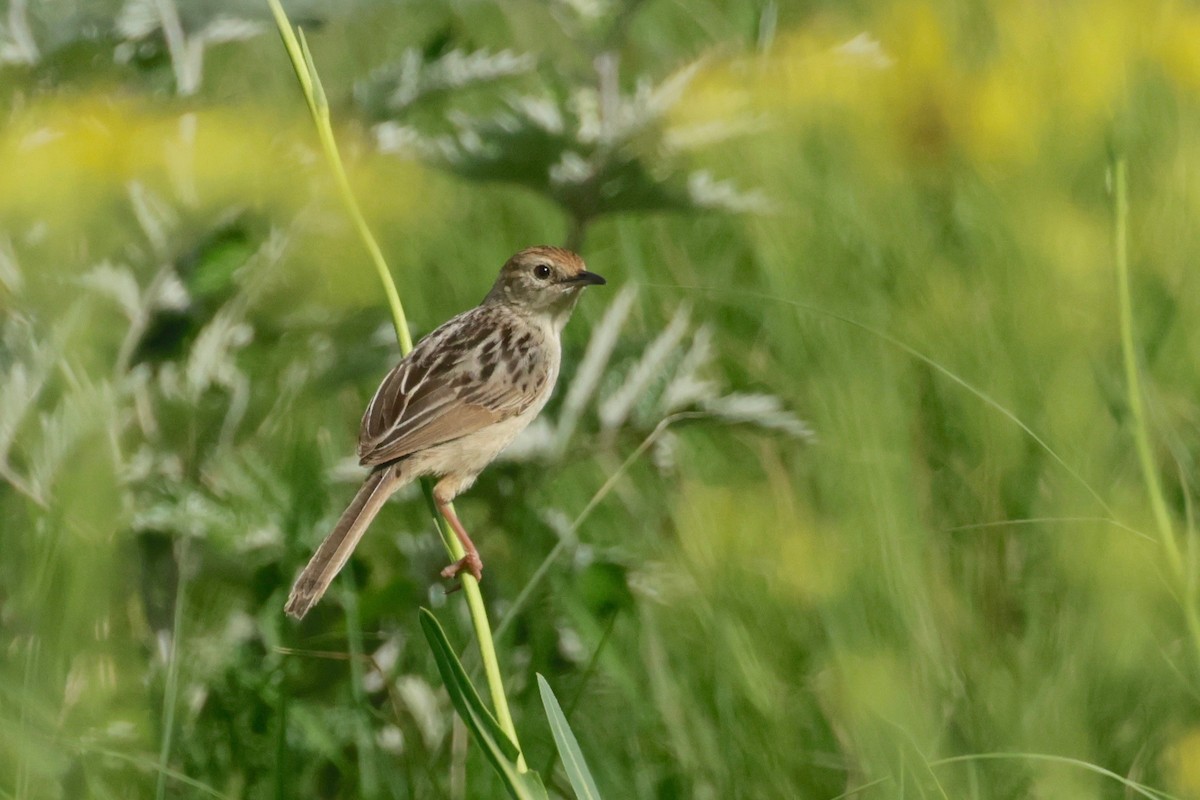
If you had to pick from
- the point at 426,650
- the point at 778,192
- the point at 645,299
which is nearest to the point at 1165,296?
the point at 778,192

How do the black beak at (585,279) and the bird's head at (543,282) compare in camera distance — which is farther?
the bird's head at (543,282)

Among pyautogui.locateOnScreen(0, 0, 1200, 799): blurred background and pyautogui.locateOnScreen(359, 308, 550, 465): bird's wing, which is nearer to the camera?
pyautogui.locateOnScreen(359, 308, 550, 465): bird's wing

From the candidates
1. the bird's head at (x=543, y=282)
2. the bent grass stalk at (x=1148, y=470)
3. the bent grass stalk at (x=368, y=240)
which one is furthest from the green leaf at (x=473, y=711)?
the bird's head at (x=543, y=282)

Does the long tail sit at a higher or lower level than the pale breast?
higher

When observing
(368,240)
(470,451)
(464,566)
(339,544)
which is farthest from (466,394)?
(464,566)

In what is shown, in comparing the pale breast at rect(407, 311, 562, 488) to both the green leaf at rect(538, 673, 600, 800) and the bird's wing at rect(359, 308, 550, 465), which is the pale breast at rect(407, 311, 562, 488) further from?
the green leaf at rect(538, 673, 600, 800)

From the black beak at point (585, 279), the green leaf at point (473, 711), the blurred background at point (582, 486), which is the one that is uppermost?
the green leaf at point (473, 711)

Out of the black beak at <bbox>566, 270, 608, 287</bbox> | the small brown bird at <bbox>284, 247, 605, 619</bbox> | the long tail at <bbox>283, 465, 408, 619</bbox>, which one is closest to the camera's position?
the long tail at <bbox>283, 465, 408, 619</bbox>

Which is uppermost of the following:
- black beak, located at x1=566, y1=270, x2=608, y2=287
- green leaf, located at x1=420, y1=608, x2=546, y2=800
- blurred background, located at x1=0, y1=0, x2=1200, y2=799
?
green leaf, located at x1=420, y1=608, x2=546, y2=800

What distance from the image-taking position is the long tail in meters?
1.87

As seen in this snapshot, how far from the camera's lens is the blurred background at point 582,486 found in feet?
8.58

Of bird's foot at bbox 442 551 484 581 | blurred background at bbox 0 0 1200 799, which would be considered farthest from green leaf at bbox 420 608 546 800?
blurred background at bbox 0 0 1200 799

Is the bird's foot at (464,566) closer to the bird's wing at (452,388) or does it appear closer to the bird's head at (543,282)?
the bird's wing at (452,388)

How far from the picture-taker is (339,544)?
2.08m
